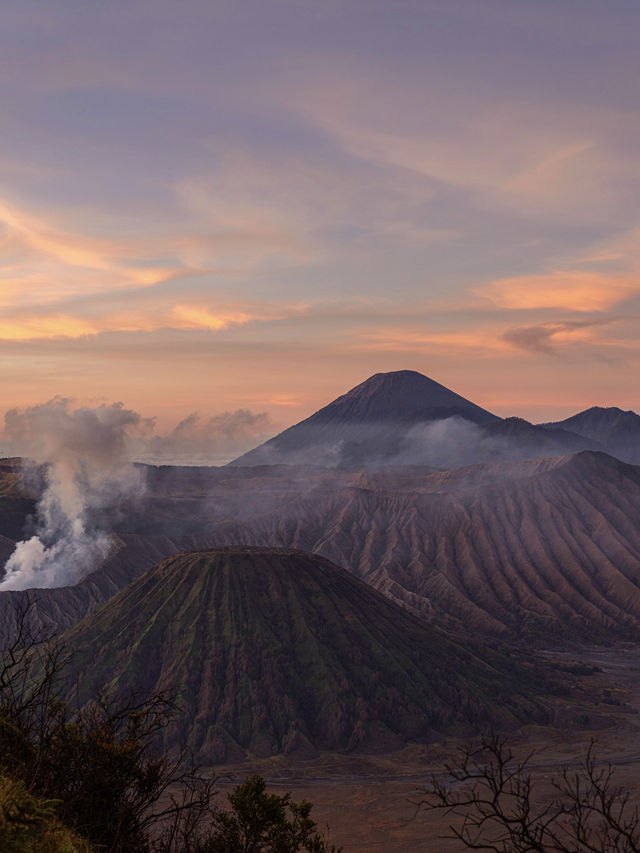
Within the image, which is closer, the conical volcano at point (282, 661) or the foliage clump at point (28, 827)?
the foliage clump at point (28, 827)

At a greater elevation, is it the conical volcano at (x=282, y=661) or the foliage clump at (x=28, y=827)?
the foliage clump at (x=28, y=827)

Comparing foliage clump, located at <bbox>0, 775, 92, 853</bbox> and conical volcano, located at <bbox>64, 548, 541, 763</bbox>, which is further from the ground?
foliage clump, located at <bbox>0, 775, 92, 853</bbox>

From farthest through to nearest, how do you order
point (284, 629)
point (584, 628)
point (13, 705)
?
point (584, 628)
point (284, 629)
point (13, 705)

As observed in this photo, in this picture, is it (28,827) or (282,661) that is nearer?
(28,827)

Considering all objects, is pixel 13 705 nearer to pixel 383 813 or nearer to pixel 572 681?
pixel 383 813

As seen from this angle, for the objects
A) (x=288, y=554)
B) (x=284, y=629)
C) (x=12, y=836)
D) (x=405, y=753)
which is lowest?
(x=405, y=753)

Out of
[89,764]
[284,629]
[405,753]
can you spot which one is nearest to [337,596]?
[284,629]

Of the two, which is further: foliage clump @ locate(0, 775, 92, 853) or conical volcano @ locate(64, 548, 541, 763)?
conical volcano @ locate(64, 548, 541, 763)

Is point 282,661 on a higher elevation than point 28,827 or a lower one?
lower
